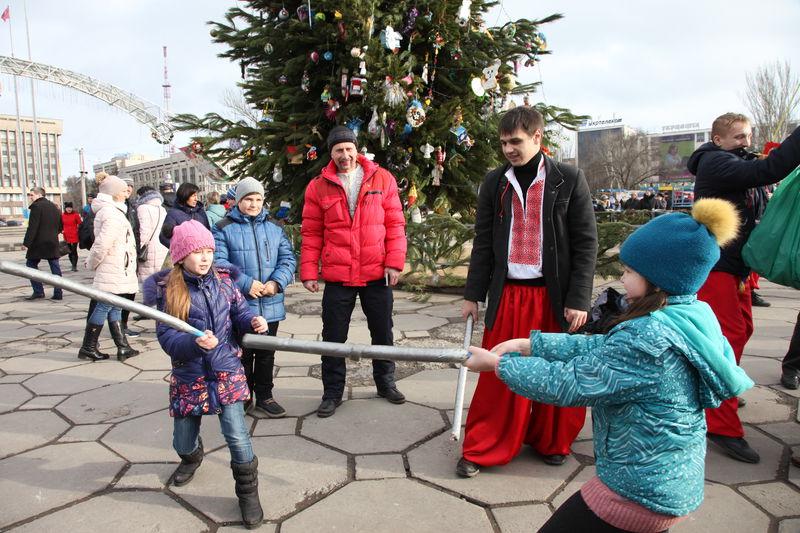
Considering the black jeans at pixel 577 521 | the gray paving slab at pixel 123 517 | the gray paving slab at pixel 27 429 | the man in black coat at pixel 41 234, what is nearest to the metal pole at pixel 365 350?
the black jeans at pixel 577 521

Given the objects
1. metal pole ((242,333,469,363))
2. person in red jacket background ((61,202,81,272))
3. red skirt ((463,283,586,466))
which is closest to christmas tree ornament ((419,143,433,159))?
red skirt ((463,283,586,466))

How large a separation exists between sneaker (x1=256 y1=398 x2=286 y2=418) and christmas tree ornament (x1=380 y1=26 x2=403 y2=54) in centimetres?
536

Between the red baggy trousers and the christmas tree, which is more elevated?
the christmas tree

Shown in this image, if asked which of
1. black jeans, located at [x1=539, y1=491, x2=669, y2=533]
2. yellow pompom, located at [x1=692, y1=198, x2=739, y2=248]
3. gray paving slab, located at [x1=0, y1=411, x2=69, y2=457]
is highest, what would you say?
yellow pompom, located at [x1=692, y1=198, x2=739, y2=248]

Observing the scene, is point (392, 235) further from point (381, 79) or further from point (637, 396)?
point (381, 79)

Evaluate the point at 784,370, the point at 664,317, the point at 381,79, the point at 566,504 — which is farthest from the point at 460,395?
the point at 381,79

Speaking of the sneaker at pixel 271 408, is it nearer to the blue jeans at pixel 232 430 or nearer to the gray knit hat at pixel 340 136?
the blue jeans at pixel 232 430

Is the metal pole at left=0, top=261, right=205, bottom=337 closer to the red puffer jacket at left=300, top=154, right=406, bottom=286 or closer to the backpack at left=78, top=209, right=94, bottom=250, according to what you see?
the red puffer jacket at left=300, top=154, right=406, bottom=286

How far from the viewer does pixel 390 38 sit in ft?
23.0

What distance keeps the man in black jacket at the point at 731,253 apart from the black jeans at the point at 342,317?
1977 millimetres

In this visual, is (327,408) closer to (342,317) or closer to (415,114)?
(342,317)

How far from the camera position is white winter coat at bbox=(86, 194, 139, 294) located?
487cm

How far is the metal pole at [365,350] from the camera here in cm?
152

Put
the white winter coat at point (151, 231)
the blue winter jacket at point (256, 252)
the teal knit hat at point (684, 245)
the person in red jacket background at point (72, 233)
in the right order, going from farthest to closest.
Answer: the person in red jacket background at point (72, 233) → the white winter coat at point (151, 231) → the blue winter jacket at point (256, 252) → the teal knit hat at point (684, 245)
